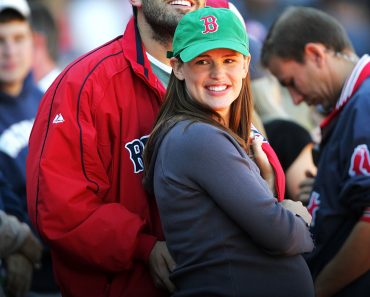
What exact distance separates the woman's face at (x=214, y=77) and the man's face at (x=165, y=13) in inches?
19.4

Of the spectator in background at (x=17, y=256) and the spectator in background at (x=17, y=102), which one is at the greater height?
the spectator in background at (x=17, y=102)

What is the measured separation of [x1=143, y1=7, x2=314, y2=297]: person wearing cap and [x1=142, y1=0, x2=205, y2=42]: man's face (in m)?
0.43

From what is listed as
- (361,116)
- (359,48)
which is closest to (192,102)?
Answer: (361,116)

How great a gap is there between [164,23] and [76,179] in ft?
2.68

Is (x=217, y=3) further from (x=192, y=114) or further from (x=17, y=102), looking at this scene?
(x=17, y=102)

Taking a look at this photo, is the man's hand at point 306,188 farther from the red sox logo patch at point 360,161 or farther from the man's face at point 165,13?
the man's face at point 165,13

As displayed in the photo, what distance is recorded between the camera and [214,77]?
280 centimetres

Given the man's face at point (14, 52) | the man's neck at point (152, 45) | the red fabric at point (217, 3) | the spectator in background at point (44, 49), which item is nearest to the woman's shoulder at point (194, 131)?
the man's neck at point (152, 45)

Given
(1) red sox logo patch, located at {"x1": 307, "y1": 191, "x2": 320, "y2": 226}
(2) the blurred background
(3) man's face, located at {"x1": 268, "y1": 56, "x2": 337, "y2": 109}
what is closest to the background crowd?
(3) man's face, located at {"x1": 268, "y1": 56, "x2": 337, "y2": 109}

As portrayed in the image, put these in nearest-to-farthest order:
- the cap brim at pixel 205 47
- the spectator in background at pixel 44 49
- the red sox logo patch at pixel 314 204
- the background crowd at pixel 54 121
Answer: the cap brim at pixel 205 47 < the red sox logo patch at pixel 314 204 < the background crowd at pixel 54 121 < the spectator in background at pixel 44 49

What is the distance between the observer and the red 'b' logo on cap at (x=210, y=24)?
Answer: 279cm

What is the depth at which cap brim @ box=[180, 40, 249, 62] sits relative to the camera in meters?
2.75

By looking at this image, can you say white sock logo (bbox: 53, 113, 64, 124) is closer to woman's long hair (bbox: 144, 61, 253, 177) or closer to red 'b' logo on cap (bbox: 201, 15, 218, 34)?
woman's long hair (bbox: 144, 61, 253, 177)

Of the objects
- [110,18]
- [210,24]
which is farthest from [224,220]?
[110,18]
